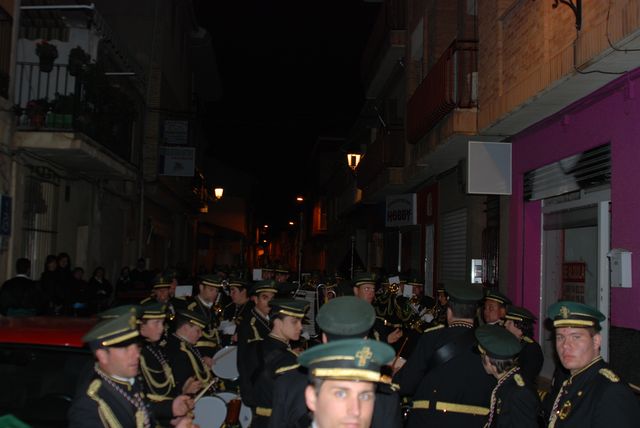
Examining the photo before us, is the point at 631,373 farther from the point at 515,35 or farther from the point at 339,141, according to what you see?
the point at 339,141

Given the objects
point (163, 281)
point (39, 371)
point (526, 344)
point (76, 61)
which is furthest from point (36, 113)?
point (526, 344)

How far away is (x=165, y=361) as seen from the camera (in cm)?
652

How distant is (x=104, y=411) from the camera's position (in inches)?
163

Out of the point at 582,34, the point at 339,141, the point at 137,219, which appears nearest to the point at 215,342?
the point at 582,34

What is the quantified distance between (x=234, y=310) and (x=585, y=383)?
8.70 m

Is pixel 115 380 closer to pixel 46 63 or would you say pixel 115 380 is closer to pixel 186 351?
pixel 186 351

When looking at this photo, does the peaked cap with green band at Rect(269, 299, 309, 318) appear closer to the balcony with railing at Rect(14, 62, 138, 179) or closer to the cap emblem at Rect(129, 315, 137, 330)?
the cap emblem at Rect(129, 315, 137, 330)

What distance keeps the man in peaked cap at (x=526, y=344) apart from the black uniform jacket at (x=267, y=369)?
2.46 meters

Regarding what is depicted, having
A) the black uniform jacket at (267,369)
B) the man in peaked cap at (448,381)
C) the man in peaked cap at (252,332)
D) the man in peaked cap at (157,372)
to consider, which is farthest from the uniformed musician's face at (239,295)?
the man in peaked cap at (448,381)

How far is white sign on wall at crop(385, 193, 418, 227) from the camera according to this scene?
68.0ft

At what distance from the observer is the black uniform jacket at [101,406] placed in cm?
409

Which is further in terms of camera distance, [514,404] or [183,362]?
[183,362]

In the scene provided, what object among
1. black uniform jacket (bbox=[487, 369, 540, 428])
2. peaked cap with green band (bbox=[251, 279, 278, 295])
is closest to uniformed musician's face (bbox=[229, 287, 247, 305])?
peaked cap with green band (bbox=[251, 279, 278, 295])

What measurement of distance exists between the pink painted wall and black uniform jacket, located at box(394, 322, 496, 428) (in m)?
2.99
